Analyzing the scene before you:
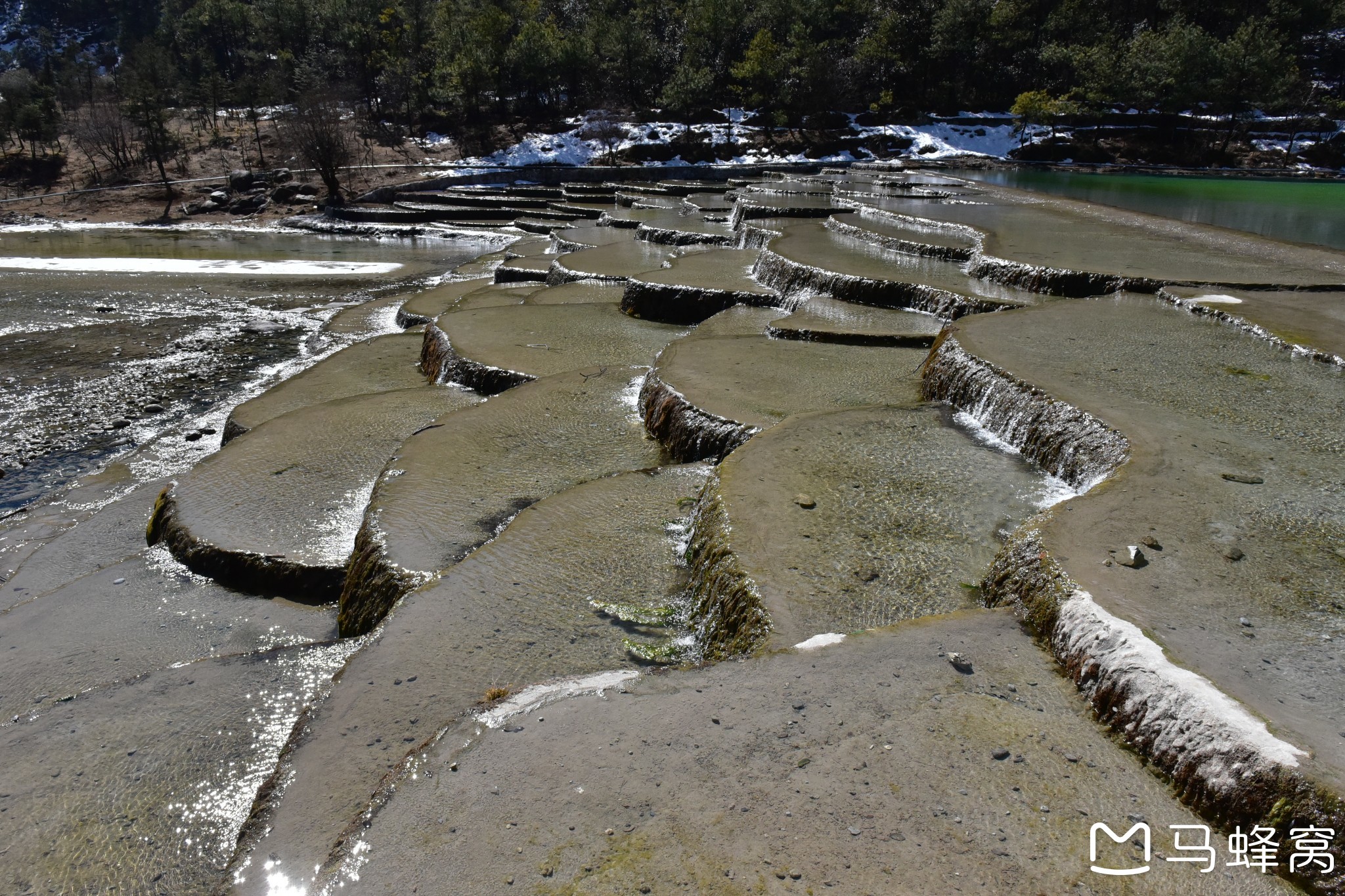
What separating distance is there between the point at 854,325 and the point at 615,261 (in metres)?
6.67

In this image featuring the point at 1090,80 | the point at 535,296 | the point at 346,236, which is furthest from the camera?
the point at 1090,80

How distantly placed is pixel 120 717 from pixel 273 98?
5488cm

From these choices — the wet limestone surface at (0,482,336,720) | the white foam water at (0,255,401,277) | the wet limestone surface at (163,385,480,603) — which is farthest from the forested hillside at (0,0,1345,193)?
the wet limestone surface at (0,482,336,720)

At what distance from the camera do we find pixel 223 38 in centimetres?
6894

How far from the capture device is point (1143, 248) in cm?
1148

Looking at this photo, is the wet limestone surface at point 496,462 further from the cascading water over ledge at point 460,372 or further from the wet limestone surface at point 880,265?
the wet limestone surface at point 880,265

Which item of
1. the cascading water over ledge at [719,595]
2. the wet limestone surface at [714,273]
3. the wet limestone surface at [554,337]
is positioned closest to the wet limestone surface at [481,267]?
the wet limestone surface at [714,273]

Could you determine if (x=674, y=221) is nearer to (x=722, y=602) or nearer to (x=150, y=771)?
(x=722, y=602)

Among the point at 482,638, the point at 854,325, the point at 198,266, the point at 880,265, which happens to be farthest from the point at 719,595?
the point at 198,266

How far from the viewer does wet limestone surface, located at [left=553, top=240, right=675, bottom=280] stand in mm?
13531

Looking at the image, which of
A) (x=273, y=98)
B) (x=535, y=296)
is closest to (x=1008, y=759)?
(x=535, y=296)

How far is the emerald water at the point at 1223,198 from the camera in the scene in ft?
55.5

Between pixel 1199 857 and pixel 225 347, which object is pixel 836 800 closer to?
pixel 1199 857

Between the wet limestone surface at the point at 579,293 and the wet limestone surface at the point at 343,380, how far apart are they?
1949mm
